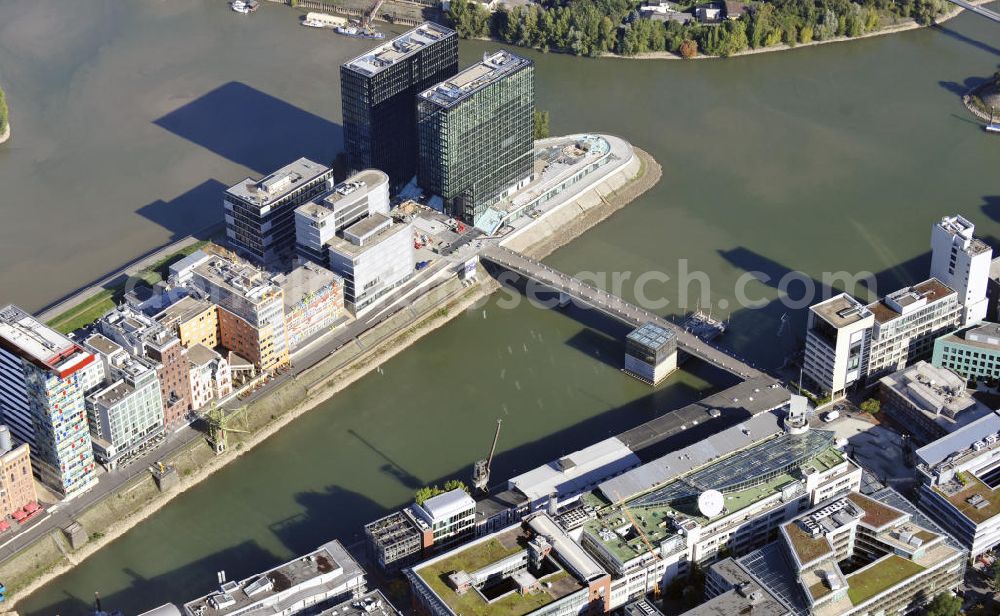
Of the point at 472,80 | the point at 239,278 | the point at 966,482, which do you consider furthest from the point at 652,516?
the point at 472,80

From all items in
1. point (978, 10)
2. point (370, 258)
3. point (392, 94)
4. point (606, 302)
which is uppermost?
point (392, 94)

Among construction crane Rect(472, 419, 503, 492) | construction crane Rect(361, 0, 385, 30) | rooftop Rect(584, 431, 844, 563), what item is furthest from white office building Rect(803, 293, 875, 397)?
construction crane Rect(361, 0, 385, 30)

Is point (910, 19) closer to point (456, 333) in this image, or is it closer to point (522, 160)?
point (522, 160)

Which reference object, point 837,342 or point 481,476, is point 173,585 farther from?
point 837,342

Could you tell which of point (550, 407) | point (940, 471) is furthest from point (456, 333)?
point (940, 471)

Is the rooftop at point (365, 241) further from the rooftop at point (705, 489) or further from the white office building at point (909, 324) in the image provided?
the white office building at point (909, 324)

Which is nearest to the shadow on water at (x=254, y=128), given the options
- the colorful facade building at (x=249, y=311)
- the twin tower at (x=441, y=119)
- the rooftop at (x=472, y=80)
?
the twin tower at (x=441, y=119)

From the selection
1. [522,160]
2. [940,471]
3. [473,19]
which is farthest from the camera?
[473,19]
